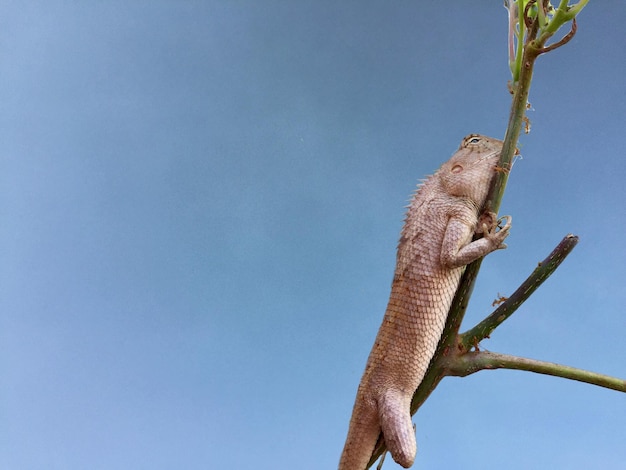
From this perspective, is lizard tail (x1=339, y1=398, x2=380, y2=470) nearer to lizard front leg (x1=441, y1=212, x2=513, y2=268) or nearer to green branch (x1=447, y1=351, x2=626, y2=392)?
green branch (x1=447, y1=351, x2=626, y2=392)

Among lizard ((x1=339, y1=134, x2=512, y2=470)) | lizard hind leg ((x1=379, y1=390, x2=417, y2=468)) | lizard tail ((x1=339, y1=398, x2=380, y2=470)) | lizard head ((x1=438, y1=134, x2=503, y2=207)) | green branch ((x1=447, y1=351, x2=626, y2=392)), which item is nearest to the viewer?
green branch ((x1=447, y1=351, x2=626, y2=392))

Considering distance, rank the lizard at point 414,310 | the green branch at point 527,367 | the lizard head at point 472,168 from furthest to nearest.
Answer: the lizard head at point 472,168 < the lizard at point 414,310 < the green branch at point 527,367

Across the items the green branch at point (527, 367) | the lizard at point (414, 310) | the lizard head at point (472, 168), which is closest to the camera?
the green branch at point (527, 367)

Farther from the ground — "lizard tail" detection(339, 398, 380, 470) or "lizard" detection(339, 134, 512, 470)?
"lizard" detection(339, 134, 512, 470)

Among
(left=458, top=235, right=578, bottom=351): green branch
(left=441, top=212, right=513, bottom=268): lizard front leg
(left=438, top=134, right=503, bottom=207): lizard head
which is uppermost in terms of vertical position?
(left=438, top=134, right=503, bottom=207): lizard head

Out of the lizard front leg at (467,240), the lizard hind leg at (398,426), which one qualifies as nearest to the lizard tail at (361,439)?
the lizard hind leg at (398,426)

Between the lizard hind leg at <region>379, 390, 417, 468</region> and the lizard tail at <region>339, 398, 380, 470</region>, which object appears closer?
the lizard hind leg at <region>379, 390, 417, 468</region>

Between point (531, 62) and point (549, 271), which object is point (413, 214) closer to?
point (549, 271)

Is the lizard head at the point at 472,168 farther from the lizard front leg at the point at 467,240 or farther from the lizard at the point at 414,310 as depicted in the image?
the lizard front leg at the point at 467,240

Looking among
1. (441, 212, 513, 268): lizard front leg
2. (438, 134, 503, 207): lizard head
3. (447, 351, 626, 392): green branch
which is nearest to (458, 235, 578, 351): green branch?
(447, 351, 626, 392): green branch
